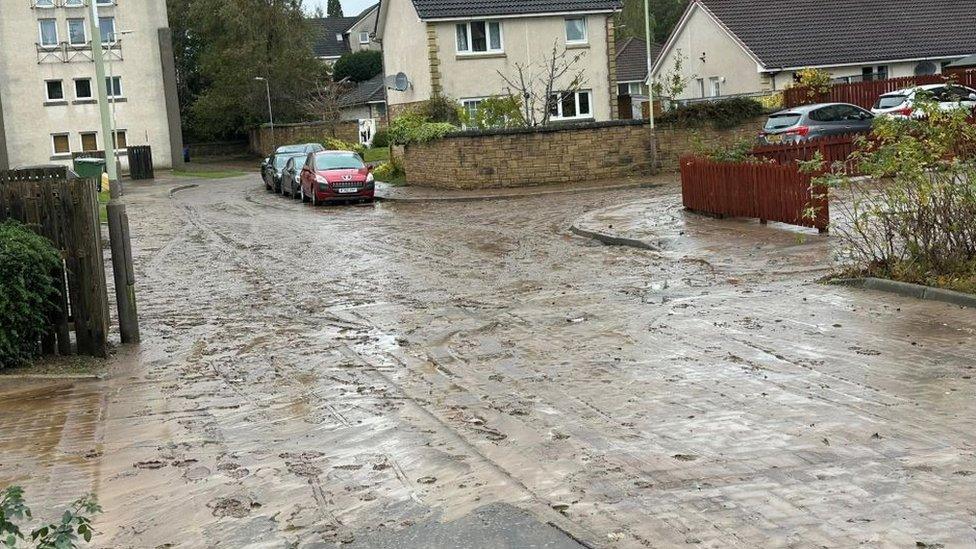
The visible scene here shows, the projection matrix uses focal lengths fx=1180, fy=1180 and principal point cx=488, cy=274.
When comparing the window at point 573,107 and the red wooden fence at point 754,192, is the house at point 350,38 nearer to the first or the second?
the window at point 573,107

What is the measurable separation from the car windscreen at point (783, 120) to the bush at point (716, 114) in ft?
8.86

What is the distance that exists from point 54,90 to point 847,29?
39395 millimetres

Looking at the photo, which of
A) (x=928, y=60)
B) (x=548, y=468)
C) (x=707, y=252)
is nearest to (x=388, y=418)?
(x=548, y=468)

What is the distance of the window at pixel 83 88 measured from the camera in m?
61.7

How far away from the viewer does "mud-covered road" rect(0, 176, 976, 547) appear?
595cm

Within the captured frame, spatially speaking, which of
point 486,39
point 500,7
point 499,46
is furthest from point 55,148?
point 500,7

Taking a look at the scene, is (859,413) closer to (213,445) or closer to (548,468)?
(548,468)

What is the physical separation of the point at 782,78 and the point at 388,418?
41356mm

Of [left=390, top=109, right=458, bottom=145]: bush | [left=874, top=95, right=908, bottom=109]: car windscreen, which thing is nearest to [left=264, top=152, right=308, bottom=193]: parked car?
[left=390, top=109, right=458, bottom=145]: bush

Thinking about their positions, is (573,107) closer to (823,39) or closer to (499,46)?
(499,46)

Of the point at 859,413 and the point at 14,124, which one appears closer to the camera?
the point at 859,413

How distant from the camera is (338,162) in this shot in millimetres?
34469

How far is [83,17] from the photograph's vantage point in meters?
61.8

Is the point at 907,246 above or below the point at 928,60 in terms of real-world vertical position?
below
